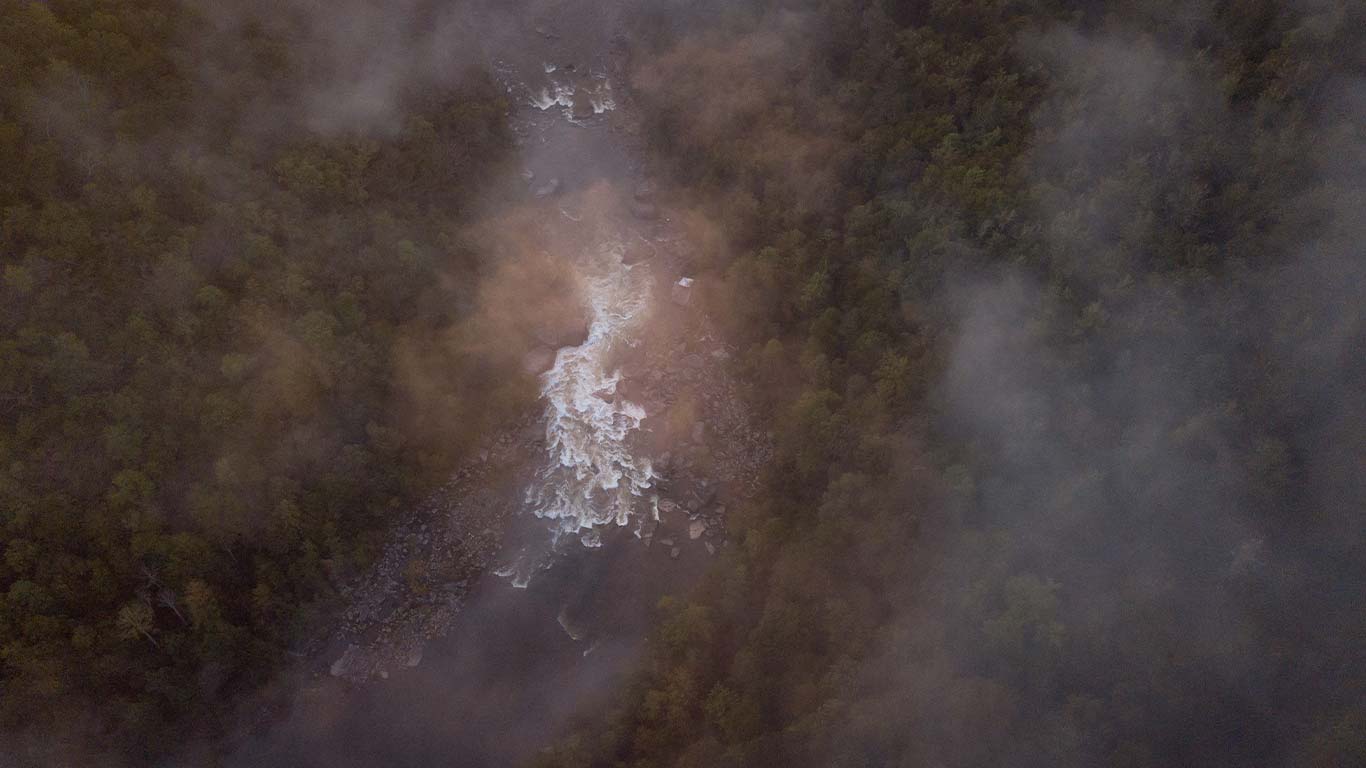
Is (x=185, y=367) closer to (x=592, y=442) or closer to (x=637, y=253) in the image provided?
(x=592, y=442)

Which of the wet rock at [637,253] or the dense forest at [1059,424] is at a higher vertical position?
the wet rock at [637,253]

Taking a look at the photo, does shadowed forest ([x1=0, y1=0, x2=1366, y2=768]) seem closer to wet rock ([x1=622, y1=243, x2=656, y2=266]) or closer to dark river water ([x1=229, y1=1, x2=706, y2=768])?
dark river water ([x1=229, y1=1, x2=706, y2=768])

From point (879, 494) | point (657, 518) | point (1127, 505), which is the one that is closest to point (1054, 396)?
point (1127, 505)

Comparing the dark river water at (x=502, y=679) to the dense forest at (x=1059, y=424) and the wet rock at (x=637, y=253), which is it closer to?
the dense forest at (x=1059, y=424)

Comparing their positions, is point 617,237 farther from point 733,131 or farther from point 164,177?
point 164,177

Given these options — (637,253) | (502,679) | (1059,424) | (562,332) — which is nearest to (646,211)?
(637,253)

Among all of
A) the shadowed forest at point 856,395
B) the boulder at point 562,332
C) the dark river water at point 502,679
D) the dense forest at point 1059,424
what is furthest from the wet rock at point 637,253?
the dark river water at point 502,679
